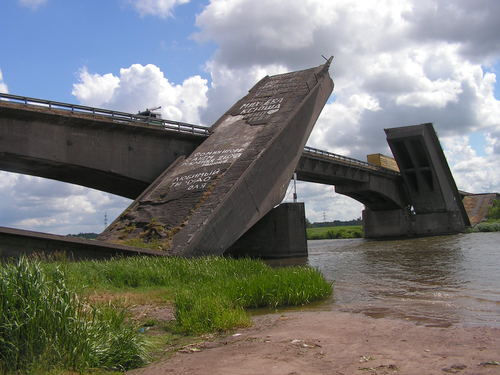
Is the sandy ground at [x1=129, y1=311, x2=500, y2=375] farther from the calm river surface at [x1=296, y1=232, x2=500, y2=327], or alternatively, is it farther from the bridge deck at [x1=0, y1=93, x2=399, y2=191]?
the bridge deck at [x1=0, y1=93, x2=399, y2=191]

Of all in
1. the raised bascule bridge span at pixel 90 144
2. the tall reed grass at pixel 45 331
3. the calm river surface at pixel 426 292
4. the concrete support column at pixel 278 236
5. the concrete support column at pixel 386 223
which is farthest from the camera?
the concrete support column at pixel 386 223

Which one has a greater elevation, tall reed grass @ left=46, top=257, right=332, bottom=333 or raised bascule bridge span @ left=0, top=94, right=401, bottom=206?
raised bascule bridge span @ left=0, top=94, right=401, bottom=206

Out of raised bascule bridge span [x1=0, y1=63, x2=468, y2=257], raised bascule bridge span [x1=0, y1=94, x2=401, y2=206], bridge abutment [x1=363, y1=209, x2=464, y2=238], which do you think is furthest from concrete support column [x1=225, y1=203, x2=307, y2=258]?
bridge abutment [x1=363, y1=209, x2=464, y2=238]

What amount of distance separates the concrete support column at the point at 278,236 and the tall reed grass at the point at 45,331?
24.4 metres

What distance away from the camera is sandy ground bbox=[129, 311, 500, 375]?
6125 mm

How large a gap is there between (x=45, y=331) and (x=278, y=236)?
83.4 feet

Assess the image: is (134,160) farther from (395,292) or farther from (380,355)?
(380,355)

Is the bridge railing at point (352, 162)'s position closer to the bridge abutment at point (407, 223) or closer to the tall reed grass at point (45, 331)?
the bridge abutment at point (407, 223)

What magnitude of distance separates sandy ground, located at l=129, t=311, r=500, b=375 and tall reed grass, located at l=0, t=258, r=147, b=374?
657 mm

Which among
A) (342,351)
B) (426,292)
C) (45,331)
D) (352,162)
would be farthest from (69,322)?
(352,162)

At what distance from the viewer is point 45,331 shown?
5.88m

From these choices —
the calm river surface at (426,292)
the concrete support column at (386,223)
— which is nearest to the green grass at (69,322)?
the calm river surface at (426,292)

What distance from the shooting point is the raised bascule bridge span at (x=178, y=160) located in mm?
21109

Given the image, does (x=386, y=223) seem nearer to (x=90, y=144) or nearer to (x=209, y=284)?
(x=90, y=144)
